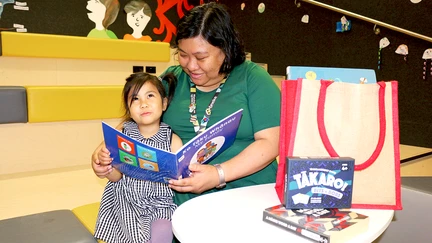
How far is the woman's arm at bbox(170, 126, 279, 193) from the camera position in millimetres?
986

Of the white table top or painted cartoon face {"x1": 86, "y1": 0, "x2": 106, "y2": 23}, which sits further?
painted cartoon face {"x1": 86, "y1": 0, "x2": 106, "y2": 23}

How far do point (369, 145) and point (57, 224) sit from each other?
0.90 metres

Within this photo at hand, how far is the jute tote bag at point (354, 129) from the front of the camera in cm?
86

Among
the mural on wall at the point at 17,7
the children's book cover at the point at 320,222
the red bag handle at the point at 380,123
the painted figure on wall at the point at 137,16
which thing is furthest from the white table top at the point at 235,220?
the painted figure on wall at the point at 137,16

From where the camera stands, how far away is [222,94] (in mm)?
1253

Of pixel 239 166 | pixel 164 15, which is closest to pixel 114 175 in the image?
pixel 239 166

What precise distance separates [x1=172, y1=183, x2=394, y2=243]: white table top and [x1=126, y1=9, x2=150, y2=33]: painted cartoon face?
4.34 m

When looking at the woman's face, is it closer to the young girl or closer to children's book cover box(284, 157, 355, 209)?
the young girl

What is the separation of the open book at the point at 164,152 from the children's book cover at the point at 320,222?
249 millimetres

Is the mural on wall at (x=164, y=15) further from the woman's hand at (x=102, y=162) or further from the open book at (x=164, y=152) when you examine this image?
the open book at (x=164, y=152)

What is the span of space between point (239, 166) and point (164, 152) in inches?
10.9

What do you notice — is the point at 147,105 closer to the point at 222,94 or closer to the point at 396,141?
the point at 222,94

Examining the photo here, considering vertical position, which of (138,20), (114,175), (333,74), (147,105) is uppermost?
(138,20)

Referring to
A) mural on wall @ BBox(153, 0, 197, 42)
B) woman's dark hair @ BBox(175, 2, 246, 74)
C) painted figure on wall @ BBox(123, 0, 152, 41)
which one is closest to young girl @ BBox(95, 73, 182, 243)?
woman's dark hair @ BBox(175, 2, 246, 74)
